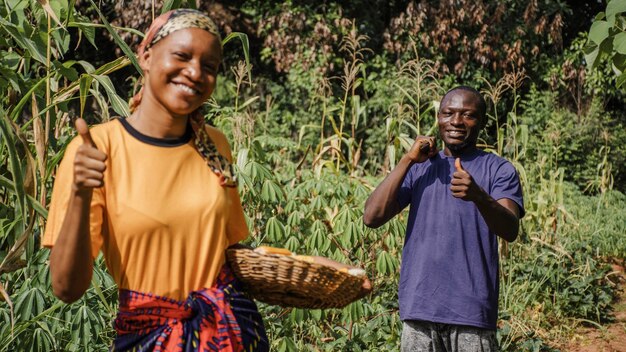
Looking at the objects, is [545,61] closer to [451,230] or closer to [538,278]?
[538,278]

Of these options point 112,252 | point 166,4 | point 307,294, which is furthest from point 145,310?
point 166,4

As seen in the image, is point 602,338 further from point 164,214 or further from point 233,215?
point 164,214

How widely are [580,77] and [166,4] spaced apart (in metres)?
8.23

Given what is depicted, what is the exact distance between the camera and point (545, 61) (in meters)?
9.96

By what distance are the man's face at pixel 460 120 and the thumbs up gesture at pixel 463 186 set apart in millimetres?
322

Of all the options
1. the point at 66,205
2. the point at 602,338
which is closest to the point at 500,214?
the point at 66,205

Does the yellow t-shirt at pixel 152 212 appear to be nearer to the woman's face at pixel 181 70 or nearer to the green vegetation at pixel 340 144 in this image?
the woman's face at pixel 181 70

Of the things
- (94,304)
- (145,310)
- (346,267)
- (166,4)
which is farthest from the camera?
(94,304)

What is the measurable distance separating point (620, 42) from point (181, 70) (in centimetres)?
195

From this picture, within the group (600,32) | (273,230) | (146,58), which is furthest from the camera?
(273,230)

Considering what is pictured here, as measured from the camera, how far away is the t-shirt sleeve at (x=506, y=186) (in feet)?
8.57

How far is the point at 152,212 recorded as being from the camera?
4.94 ft

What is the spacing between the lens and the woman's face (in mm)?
1545

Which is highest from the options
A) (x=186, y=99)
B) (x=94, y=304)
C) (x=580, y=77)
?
(x=580, y=77)
